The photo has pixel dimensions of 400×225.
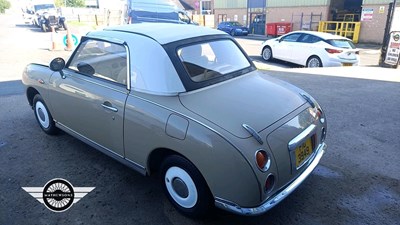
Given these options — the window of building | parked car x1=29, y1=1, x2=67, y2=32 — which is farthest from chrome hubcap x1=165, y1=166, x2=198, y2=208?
the window of building

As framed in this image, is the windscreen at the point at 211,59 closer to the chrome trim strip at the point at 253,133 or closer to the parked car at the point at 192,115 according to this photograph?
the parked car at the point at 192,115

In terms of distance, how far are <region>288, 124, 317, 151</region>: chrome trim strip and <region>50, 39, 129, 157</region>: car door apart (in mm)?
1561

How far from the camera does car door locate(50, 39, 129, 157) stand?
9.68ft

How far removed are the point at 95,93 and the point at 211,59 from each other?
127 cm

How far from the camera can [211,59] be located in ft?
10.4

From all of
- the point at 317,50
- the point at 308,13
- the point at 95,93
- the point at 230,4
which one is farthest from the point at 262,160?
the point at 230,4

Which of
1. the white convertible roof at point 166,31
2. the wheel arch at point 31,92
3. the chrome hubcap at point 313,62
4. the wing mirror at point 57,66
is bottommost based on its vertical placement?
the chrome hubcap at point 313,62

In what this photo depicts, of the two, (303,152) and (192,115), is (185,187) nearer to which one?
(192,115)

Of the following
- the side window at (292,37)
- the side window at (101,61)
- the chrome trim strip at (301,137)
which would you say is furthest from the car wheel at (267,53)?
the chrome trim strip at (301,137)

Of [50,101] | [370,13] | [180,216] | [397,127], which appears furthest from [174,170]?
[370,13]

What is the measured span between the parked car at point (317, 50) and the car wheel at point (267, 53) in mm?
642

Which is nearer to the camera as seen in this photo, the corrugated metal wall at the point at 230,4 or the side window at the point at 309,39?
the side window at the point at 309,39

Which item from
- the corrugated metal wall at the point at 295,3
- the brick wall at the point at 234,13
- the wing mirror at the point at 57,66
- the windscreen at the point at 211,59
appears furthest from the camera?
the brick wall at the point at 234,13

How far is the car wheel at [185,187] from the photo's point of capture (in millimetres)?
2445
